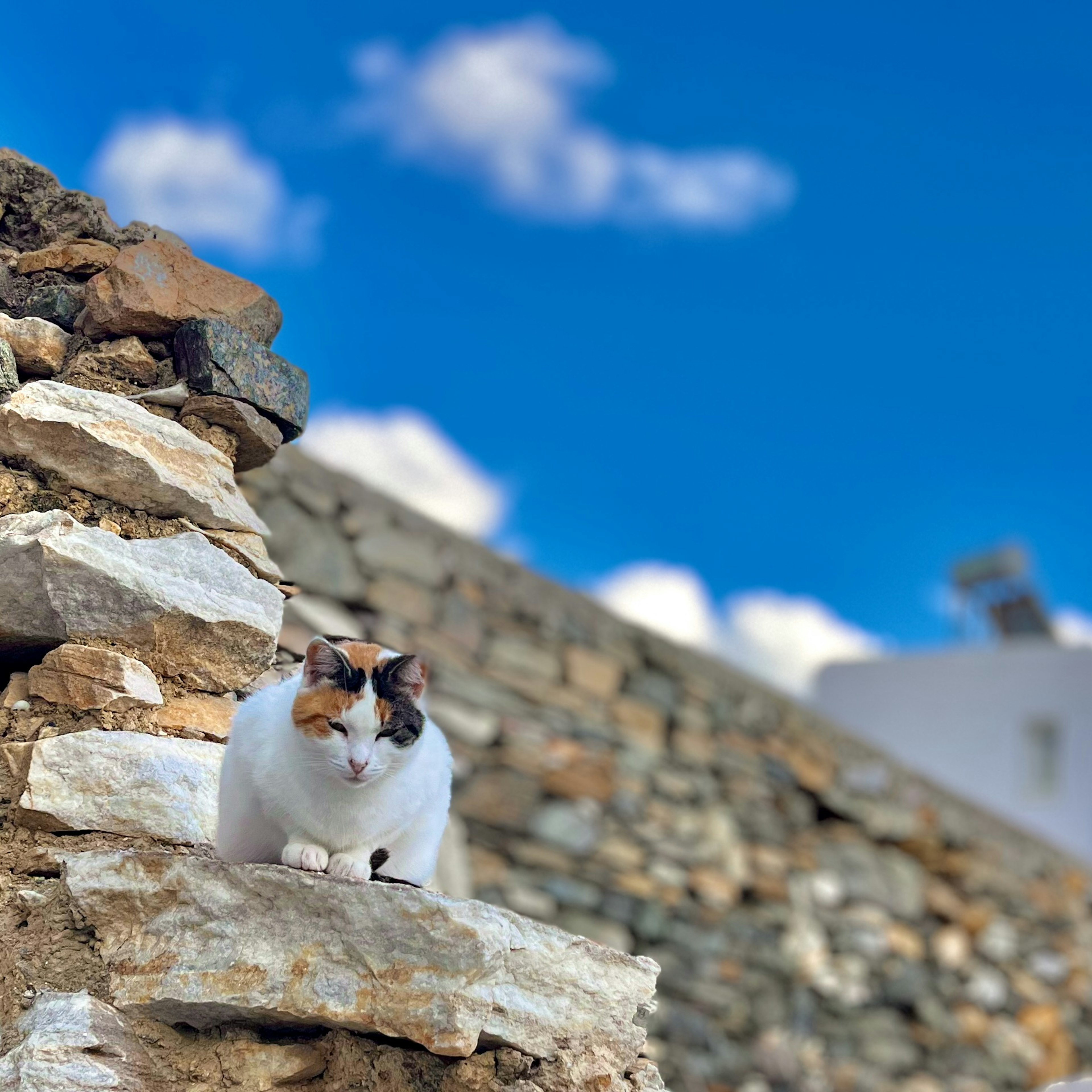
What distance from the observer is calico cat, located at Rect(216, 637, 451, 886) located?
1638mm

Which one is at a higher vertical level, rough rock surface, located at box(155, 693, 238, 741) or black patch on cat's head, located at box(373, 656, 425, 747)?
black patch on cat's head, located at box(373, 656, 425, 747)

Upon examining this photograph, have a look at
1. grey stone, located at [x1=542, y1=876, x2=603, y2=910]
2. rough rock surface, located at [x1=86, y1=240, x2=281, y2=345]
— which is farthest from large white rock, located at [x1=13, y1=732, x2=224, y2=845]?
grey stone, located at [x1=542, y1=876, x2=603, y2=910]

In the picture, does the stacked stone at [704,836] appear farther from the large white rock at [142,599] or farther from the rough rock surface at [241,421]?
the large white rock at [142,599]

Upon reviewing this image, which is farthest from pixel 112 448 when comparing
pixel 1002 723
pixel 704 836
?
pixel 1002 723

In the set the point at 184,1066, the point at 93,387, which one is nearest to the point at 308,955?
the point at 184,1066

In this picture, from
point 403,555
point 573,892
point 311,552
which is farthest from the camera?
point 573,892

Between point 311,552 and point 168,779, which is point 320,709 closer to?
point 168,779

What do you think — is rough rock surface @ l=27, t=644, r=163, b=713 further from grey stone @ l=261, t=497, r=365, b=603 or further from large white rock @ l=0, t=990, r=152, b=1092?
grey stone @ l=261, t=497, r=365, b=603

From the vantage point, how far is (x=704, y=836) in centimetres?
625

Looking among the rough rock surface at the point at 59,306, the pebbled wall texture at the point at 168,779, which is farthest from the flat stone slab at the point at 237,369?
the rough rock surface at the point at 59,306

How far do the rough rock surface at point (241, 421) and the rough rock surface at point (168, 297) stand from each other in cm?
14

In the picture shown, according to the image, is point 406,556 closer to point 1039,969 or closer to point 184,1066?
point 184,1066

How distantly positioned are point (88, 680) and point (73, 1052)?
0.53m

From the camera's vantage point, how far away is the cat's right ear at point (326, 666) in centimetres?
165
